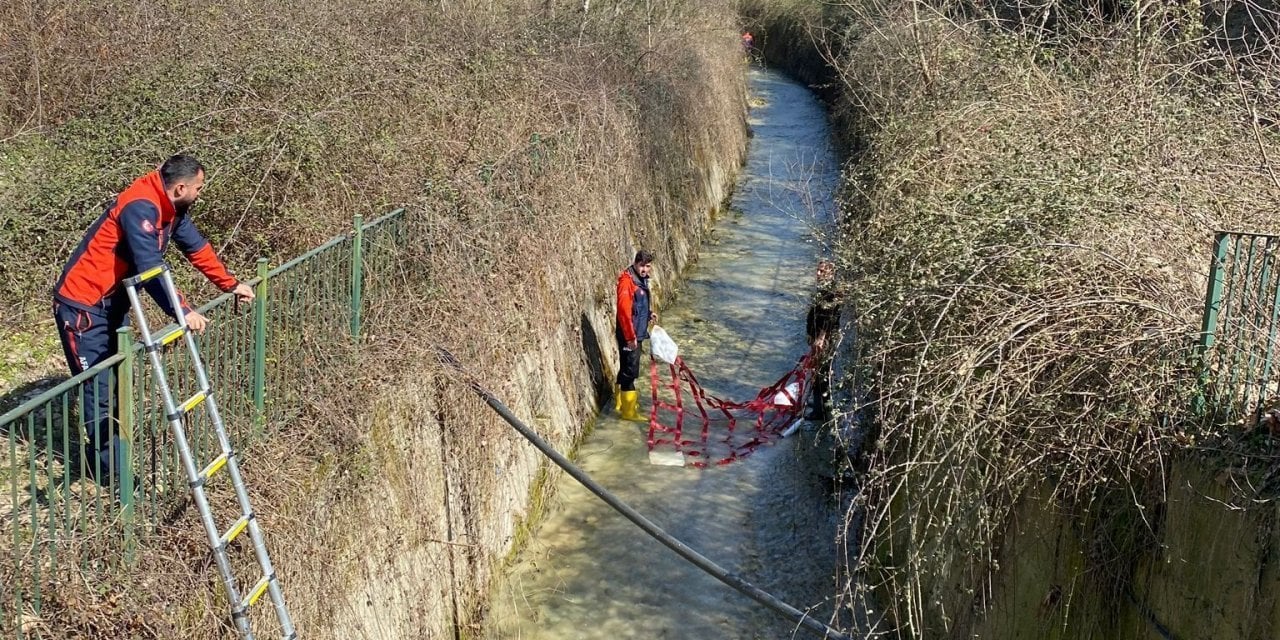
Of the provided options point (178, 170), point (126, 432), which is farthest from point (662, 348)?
point (126, 432)

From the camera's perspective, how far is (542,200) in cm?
1016

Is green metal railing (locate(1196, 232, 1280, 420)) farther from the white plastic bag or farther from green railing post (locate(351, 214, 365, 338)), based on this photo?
the white plastic bag

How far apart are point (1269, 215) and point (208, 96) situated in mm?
7619

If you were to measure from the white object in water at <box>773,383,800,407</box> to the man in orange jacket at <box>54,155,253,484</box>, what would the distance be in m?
6.62

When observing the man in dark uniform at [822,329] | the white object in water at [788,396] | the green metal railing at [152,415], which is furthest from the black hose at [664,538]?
the white object in water at [788,396]

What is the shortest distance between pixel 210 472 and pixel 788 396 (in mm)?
7136

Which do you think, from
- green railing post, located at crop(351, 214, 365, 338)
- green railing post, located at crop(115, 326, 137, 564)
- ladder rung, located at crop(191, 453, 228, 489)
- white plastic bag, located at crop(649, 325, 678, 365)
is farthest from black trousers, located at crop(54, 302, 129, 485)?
white plastic bag, located at crop(649, 325, 678, 365)

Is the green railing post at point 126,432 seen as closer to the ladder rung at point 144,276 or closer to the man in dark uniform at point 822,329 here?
the ladder rung at point 144,276

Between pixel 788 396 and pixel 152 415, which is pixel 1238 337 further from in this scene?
pixel 788 396

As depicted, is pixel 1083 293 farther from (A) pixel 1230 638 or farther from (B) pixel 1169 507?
(A) pixel 1230 638

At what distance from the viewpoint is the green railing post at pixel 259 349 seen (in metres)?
5.73

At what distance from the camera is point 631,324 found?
11211 mm

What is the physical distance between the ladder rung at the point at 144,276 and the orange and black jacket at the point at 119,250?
0.25 ft

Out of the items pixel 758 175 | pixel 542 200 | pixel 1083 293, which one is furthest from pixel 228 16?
pixel 758 175
